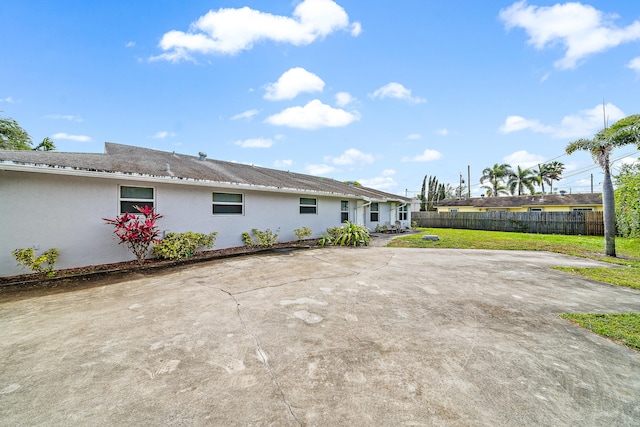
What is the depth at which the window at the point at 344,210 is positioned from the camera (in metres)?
13.9

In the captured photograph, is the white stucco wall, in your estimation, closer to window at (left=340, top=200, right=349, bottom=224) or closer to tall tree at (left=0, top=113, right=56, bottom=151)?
window at (left=340, top=200, right=349, bottom=224)

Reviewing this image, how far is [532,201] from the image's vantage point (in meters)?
25.3

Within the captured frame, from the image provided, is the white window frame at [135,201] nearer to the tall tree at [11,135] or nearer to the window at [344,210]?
the window at [344,210]

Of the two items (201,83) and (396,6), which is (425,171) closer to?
(396,6)

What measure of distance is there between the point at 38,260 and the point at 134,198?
2.37m

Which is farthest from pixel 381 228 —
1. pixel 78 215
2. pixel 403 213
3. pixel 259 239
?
pixel 78 215

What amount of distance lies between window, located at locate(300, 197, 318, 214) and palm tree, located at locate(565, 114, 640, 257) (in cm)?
1062

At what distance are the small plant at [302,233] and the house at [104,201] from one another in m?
0.75

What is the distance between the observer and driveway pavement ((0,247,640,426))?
73.0 inches

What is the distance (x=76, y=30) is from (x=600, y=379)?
16225 mm

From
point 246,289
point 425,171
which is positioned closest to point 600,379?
point 246,289

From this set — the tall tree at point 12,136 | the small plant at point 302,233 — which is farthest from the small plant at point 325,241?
the tall tree at point 12,136

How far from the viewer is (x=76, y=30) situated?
30.9 feet

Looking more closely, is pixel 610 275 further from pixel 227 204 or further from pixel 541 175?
pixel 541 175
